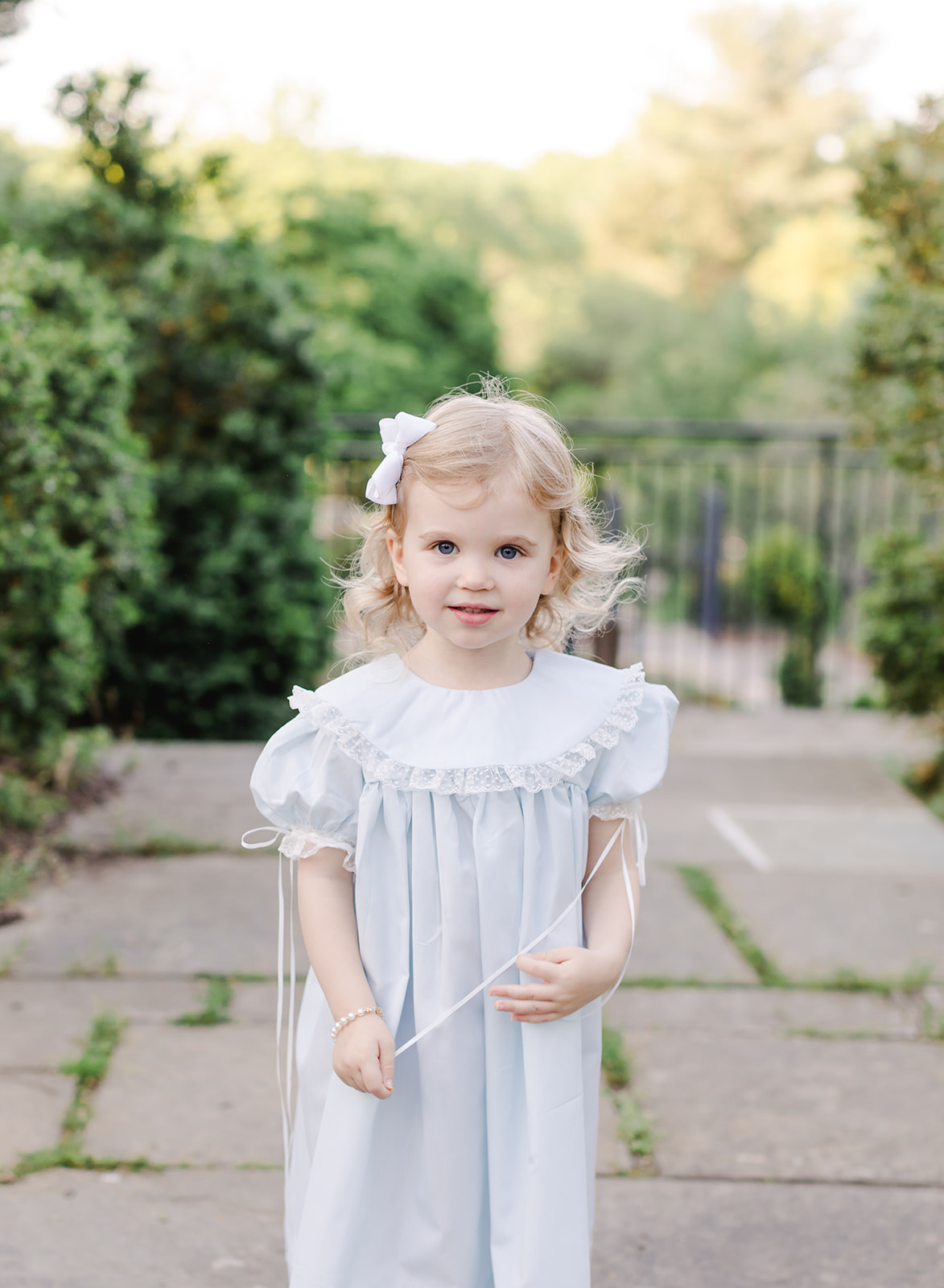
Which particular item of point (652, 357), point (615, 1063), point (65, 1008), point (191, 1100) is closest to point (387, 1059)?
point (191, 1100)

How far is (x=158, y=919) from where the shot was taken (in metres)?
3.11

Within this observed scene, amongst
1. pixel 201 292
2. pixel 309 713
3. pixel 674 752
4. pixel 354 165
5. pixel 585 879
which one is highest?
pixel 354 165

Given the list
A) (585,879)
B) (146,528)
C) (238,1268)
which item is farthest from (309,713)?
(146,528)

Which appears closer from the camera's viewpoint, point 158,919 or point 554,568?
point 554,568

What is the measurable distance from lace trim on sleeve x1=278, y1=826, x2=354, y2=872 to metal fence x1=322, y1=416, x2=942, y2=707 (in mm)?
1833

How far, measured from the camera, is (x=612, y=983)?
1493 mm

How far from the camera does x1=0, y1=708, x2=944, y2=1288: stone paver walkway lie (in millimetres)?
1908

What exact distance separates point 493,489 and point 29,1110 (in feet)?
5.23

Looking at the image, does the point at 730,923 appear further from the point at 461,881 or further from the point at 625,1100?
the point at 461,881

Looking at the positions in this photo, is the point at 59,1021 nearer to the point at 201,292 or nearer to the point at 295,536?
the point at 295,536

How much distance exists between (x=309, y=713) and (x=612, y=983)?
1.69 feet

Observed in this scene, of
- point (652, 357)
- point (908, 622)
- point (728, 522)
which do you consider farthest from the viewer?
point (652, 357)

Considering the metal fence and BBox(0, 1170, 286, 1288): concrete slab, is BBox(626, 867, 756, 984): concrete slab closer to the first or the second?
the metal fence

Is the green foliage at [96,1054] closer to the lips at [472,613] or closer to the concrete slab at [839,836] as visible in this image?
the lips at [472,613]
